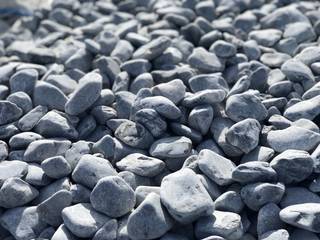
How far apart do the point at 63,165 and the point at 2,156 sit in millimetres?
240

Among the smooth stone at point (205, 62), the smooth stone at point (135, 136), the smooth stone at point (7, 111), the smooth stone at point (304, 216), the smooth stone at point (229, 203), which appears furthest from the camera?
the smooth stone at point (205, 62)

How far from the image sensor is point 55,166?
1378 millimetres

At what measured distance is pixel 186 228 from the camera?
1.26 m

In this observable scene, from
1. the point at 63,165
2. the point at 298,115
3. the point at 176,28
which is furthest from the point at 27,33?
the point at 298,115

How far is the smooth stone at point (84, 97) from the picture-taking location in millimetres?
1594

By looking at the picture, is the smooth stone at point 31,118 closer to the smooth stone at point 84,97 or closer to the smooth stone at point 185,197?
the smooth stone at point 84,97

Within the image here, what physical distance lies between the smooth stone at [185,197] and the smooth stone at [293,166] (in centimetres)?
21

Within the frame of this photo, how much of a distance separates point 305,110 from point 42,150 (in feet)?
2.58

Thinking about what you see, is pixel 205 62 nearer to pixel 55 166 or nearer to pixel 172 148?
pixel 172 148

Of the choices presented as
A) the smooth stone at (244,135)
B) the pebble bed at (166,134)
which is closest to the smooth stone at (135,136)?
the pebble bed at (166,134)

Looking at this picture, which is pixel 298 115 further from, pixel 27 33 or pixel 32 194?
pixel 27 33

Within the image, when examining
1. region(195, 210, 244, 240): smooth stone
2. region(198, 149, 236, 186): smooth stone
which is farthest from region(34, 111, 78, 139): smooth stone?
region(195, 210, 244, 240): smooth stone

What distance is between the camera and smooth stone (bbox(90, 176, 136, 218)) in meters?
1.26

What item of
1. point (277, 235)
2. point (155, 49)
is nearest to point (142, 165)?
point (277, 235)
